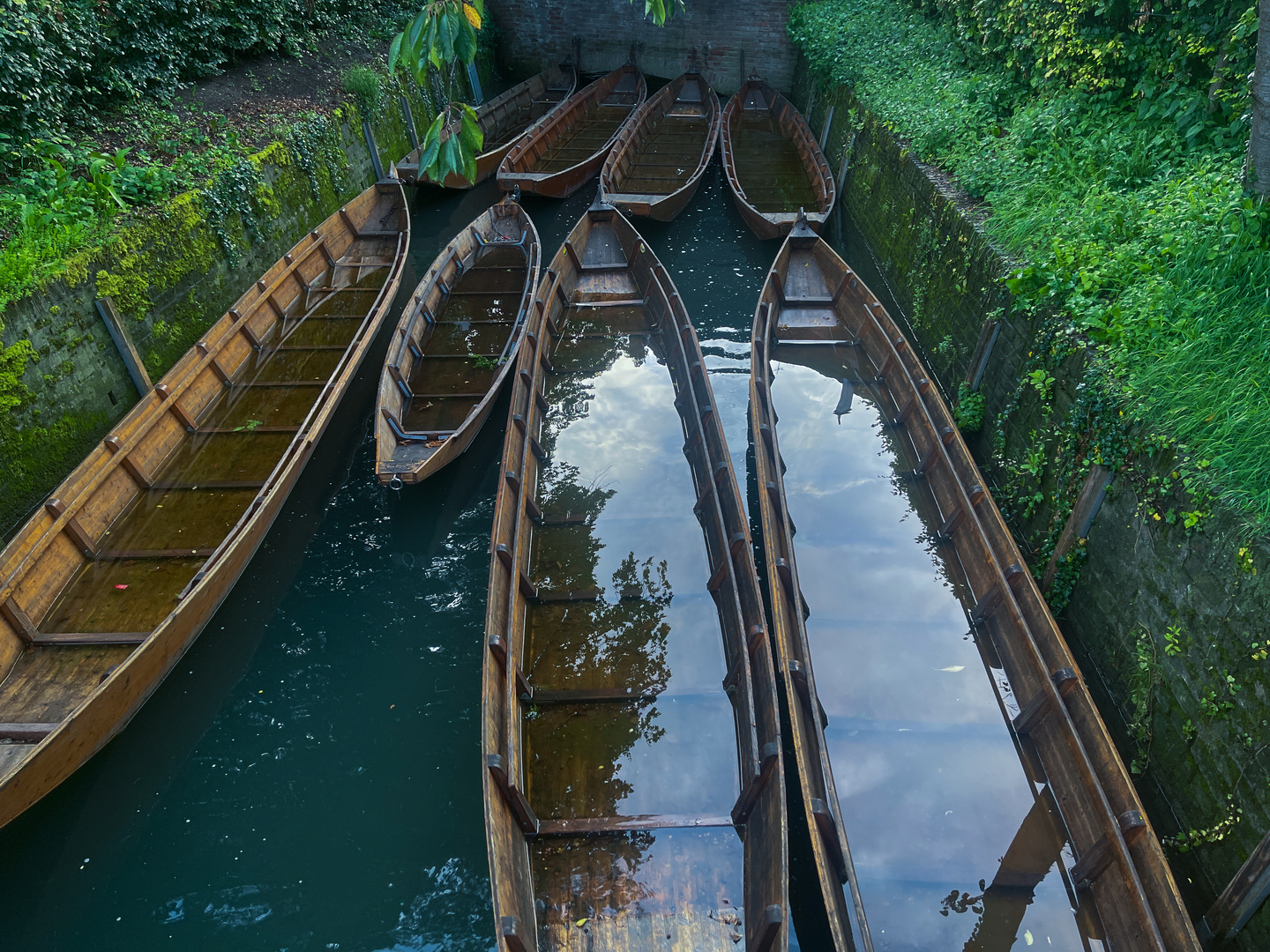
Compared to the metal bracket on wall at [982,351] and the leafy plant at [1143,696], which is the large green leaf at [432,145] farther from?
the metal bracket on wall at [982,351]

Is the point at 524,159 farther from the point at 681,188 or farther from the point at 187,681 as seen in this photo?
the point at 187,681

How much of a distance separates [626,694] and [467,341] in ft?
20.5

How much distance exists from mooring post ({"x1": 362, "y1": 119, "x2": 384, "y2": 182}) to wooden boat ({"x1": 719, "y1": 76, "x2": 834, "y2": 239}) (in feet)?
25.0

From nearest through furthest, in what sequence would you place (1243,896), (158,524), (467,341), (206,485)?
(1243,896)
(158,524)
(206,485)
(467,341)

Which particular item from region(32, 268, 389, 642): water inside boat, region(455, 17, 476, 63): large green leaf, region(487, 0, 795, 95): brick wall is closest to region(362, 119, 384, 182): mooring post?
region(32, 268, 389, 642): water inside boat

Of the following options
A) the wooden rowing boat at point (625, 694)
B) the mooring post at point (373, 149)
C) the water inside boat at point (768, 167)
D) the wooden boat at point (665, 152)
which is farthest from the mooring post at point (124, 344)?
the water inside boat at point (768, 167)

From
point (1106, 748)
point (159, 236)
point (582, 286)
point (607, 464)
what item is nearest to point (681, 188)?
point (582, 286)

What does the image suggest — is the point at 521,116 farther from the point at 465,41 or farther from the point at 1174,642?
the point at 1174,642

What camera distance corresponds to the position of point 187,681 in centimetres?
641

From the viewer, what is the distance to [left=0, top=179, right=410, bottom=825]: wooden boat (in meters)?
5.45

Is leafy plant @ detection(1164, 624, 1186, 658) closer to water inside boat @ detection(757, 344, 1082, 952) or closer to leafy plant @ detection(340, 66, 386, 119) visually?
water inside boat @ detection(757, 344, 1082, 952)

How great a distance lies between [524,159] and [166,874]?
14.2 meters

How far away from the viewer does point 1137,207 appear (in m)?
6.74

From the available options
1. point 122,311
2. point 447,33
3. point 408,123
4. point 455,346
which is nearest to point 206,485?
point 122,311
